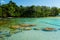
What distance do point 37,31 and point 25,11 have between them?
15.6 inches

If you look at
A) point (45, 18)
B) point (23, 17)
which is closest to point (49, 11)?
point (45, 18)

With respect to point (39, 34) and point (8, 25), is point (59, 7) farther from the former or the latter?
point (8, 25)

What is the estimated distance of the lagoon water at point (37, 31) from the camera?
5.94 feet

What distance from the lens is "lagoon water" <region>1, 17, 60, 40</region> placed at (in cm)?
181

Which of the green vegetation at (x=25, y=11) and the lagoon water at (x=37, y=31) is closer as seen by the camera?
the lagoon water at (x=37, y=31)

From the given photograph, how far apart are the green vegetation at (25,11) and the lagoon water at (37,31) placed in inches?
3.4

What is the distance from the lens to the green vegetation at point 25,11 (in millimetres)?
1931

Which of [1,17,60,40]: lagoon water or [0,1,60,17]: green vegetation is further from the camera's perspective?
[0,1,60,17]: green vegetation

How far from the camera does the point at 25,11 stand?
200cm

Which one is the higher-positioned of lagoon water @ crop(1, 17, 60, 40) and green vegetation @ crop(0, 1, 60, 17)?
green vegetation @ crop(0, 1, 60, 17)

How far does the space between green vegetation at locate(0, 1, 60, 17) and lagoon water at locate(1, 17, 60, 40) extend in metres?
0.09

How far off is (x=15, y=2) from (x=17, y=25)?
→ 37 cm

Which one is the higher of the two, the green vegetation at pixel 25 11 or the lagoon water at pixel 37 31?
the green vegetation at pixel 25 11

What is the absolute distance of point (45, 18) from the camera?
190cm
